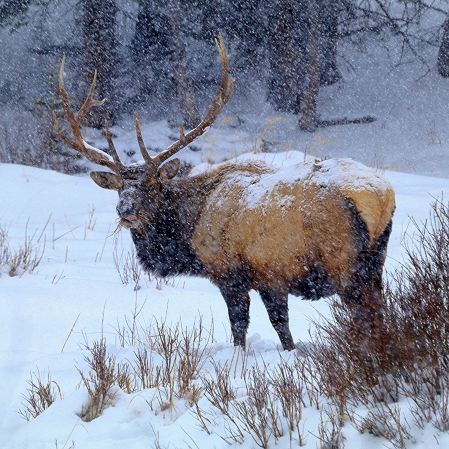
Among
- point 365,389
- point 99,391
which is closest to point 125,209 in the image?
point 99,391

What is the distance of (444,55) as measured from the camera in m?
18.5

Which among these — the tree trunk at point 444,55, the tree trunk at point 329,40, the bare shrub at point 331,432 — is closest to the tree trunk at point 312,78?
the tree trunk at point 329,40

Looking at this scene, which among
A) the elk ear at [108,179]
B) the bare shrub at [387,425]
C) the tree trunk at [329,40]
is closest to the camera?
the bare shrub at [387,425]

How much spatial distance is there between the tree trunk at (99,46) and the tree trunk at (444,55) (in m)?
7.33

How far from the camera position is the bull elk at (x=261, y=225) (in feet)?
15.1

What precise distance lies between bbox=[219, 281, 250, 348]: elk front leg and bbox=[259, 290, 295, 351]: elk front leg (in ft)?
0.57

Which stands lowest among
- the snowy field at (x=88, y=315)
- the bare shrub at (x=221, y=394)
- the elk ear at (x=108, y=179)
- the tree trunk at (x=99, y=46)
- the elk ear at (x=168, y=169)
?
the snowy field at (x=88, y=315)

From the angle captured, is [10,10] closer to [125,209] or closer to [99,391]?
[125,209]

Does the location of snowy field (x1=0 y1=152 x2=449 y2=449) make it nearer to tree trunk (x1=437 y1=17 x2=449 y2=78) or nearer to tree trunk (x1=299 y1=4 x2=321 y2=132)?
tree trunk (x1=299 y1=4 x2=321 y2=132)

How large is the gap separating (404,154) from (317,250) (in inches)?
487

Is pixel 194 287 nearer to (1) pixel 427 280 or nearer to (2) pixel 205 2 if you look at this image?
(1) pixel 427 280

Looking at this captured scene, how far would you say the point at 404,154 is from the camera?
16.6 meters

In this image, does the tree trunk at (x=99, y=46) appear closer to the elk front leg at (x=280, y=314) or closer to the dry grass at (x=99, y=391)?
the elk front leg at (x=280, y=314)

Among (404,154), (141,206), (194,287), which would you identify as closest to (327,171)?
(141,206)
